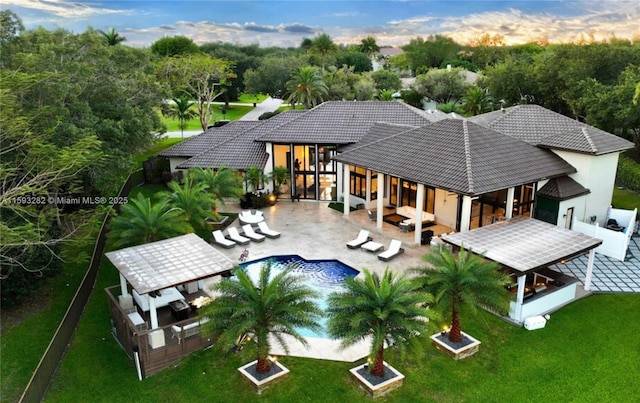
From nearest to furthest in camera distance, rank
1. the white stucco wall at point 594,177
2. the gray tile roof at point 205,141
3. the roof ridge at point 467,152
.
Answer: the roof ridge at point 467,152 → the white stucco wall at point 594,177 → the gray tile roof at point 205,141

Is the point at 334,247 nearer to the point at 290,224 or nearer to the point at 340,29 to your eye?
the point at 290,224

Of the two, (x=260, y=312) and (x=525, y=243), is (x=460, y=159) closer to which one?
(x=525, y=243)

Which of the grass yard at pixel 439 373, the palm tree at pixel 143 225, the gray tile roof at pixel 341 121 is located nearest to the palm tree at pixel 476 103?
the gray tile roof at pixel 341 121

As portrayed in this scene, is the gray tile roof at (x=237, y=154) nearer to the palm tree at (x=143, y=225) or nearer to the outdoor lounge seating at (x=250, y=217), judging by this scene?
the outdoor lounge seating at (x=250, y=217)

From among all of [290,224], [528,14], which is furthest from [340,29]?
[290,224]

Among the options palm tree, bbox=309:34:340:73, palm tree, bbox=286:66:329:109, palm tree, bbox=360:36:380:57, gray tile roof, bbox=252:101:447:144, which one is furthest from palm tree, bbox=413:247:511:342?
palm tree, bbox=360:36:380:57

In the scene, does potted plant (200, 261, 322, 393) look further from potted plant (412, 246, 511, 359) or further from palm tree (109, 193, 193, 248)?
palm tree (109, 193, 193, 248)
